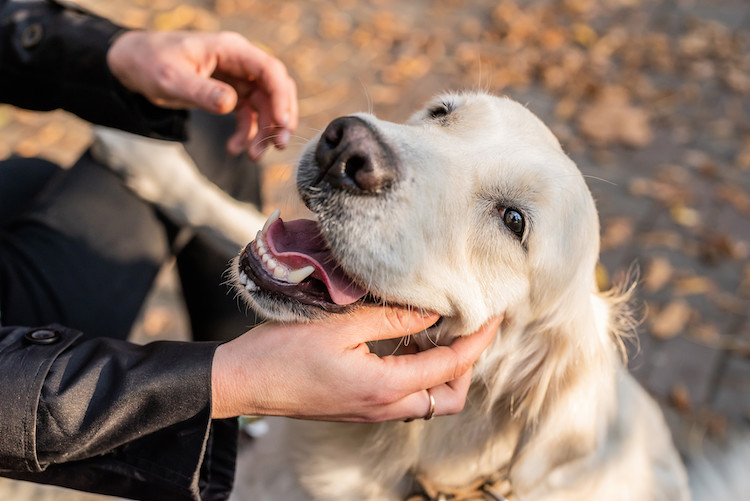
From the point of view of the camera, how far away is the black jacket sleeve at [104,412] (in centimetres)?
146

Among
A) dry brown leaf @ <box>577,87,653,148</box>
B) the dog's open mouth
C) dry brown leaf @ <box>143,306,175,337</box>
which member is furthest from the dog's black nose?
dry brown leaf @ <box>577,87,653,148</box>

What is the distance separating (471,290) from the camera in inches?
66.9

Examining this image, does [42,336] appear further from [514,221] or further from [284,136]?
[514,221]

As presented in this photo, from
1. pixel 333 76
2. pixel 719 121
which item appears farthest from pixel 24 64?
pixel 719 121

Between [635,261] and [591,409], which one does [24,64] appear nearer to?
[591,409]

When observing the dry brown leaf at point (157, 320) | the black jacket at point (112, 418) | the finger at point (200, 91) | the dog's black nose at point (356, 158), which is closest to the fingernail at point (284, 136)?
the finger at point (200, 91)

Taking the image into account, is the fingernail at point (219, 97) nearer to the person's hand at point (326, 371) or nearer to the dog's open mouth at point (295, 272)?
the dog's open mouth at point (295, 272)

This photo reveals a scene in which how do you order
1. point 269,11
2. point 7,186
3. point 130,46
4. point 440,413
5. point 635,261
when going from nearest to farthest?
point 440,413, point 130,46, point 7,186, point 635,261, point 269,11

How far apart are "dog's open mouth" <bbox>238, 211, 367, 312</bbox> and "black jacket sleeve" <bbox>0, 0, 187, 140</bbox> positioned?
962mm

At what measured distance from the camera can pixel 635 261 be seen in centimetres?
379

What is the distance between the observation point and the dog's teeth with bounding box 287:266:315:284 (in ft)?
5.10

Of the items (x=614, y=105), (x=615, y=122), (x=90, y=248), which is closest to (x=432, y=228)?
(x=90, y=248)

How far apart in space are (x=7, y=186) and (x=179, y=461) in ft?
4.84

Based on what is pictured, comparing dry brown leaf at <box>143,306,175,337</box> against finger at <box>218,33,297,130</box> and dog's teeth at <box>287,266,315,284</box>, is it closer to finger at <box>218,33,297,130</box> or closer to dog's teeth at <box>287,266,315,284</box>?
finger at <box>218,33,297,130</box>
